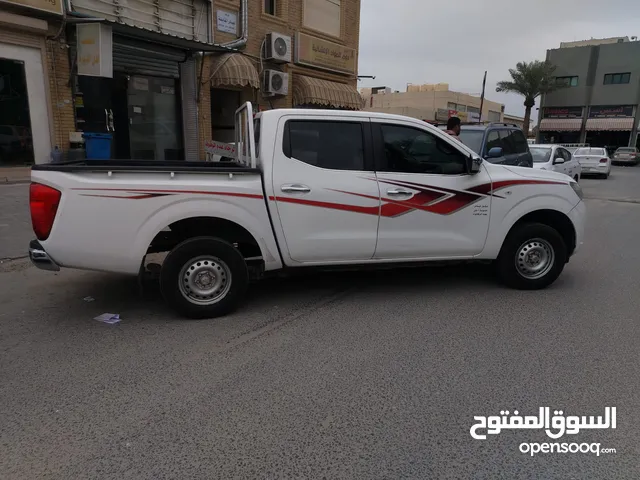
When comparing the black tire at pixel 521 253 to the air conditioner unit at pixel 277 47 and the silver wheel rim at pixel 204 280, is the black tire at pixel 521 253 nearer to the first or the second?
the silver wheel rim at pixel 204 280

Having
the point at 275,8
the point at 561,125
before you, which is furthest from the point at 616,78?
the point at 275,8

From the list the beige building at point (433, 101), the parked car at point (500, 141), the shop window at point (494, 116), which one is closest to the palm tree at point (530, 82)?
the beige building at point (433, 101)

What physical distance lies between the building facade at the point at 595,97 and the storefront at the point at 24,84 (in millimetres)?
51222

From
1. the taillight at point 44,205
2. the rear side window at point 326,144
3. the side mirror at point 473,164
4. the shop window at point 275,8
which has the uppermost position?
the shop window at point 275,8

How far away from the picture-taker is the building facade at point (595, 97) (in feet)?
156

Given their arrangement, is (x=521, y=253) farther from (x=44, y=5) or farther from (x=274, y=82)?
(x=274, y=82)

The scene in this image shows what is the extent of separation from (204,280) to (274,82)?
13086mm

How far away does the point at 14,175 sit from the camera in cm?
1123

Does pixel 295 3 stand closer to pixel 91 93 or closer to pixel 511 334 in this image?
pixel 91 93

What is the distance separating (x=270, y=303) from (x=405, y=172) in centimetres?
196

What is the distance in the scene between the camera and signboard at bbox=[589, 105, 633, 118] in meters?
48.0

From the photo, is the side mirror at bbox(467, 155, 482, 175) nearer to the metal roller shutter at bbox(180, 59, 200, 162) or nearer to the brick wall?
the brick wall

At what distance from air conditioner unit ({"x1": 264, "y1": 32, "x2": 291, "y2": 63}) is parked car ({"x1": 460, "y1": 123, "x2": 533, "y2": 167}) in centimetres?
781

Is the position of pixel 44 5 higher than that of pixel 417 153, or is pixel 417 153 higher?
pixel 44 5
